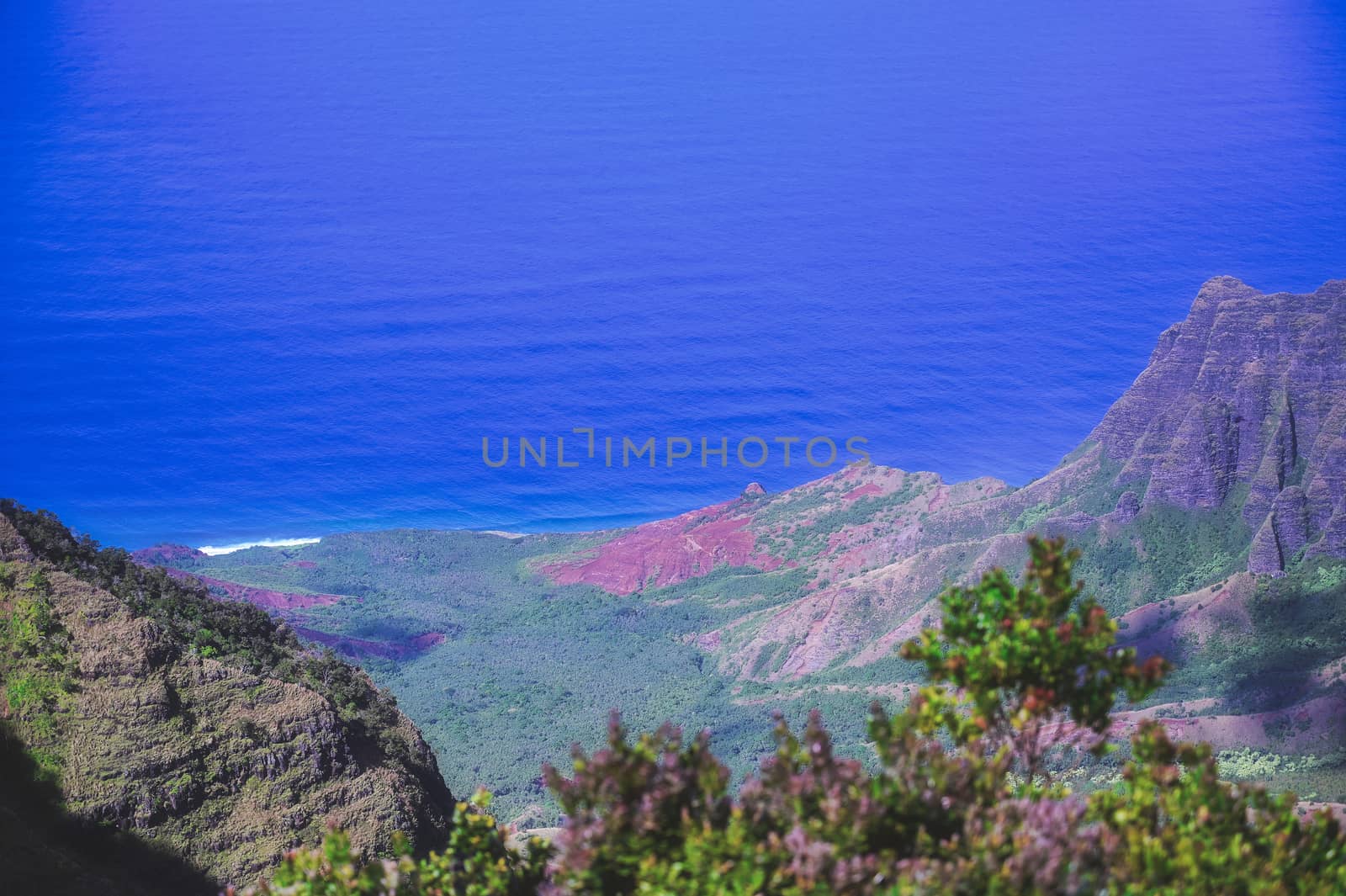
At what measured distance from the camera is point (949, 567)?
99.8 metres

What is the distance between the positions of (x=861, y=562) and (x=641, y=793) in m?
95.5

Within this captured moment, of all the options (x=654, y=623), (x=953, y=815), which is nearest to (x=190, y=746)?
(x=953, y=815)

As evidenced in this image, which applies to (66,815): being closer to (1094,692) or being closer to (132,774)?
(132,774)

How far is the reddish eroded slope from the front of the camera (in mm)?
122250

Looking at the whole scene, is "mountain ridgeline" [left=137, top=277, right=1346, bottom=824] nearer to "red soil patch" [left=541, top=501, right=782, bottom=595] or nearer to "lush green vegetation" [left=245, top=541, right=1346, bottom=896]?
"red soil patch" [left=541, top=501, right=782, bottom=595]

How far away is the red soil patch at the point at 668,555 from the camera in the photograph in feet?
401

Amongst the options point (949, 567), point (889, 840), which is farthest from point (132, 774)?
point (949, 567)

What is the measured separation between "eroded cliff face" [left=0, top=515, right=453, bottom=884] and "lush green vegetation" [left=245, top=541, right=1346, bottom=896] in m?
20.0

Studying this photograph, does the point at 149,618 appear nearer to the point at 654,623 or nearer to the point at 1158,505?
the point at 1158,505

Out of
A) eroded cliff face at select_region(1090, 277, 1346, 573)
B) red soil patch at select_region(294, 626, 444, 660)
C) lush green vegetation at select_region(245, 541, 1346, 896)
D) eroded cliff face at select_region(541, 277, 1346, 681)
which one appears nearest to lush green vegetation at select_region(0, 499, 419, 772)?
lush green vegetation at select_region(245, 541, 1346, 896)

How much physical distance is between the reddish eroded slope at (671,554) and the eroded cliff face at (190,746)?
252 ft

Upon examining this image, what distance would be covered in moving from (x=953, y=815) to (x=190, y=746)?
28260mm

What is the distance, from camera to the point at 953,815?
66.5ft

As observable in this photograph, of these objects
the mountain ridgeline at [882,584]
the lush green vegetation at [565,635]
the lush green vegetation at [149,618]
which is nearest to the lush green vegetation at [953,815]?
the lush green vegetation at [149,618]
